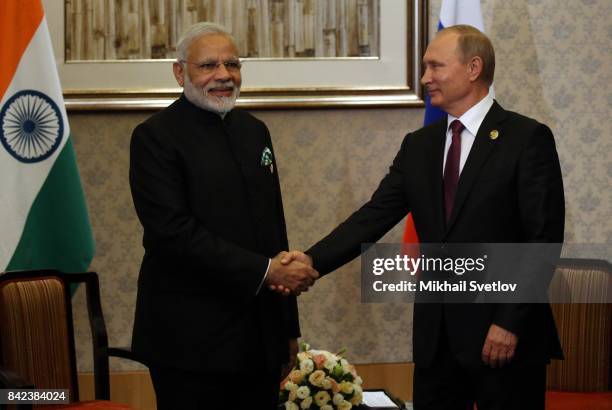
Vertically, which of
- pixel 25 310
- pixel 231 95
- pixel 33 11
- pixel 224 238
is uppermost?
pixel 33 11

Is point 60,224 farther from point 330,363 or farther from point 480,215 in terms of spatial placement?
point 480,215

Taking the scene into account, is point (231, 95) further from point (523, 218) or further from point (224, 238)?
point (523, 218)

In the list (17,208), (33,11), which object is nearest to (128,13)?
(33,11)

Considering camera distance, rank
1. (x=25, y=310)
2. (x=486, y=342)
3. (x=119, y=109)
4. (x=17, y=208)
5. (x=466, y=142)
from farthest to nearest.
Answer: (x=119, y=109)
(x=17, y=208)
(x=25, y=310)
(x=466, y=142)
(x=486, y=342)

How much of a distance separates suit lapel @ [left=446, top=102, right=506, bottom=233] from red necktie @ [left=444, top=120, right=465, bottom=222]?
0.04 meters

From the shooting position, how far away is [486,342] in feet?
7.88

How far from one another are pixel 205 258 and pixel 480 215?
2.66ft

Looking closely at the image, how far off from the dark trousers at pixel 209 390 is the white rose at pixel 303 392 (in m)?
0.70

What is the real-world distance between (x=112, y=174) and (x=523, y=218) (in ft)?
8.15

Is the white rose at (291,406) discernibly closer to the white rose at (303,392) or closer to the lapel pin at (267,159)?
the white rose at (303,392)

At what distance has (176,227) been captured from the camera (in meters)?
2.42

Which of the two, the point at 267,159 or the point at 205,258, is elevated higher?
the point at 267,159

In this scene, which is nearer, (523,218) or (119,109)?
(523,218)

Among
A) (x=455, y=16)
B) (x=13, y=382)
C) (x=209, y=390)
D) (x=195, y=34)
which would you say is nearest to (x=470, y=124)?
(x=195, y=34)
